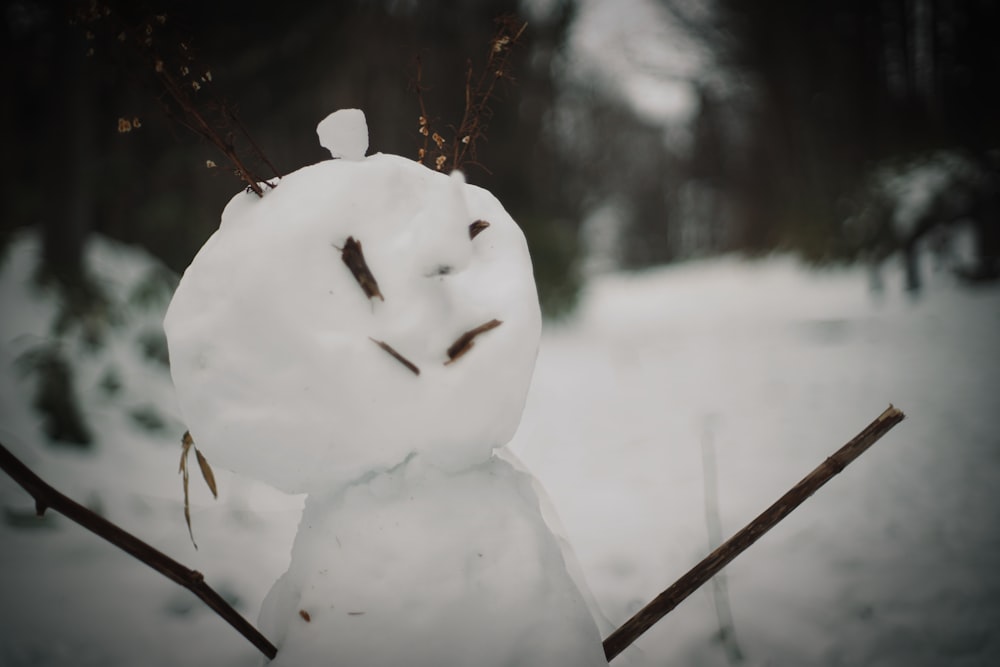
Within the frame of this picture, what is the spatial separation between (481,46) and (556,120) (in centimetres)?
139

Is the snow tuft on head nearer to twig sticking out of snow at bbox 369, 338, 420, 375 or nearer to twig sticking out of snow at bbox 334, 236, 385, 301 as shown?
twig sticking out of snow at bbox 334, 236, 385, 301

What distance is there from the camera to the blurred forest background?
3076 millimetres

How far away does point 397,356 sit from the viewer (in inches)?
32.6

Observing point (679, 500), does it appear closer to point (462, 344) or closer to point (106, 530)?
point (462, 344)

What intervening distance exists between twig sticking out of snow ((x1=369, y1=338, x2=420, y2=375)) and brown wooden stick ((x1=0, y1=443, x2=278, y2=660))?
0.42 m

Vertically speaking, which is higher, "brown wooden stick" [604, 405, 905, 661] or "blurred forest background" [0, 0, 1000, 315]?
"blurred forest background" [0, 0, 1000, 315]

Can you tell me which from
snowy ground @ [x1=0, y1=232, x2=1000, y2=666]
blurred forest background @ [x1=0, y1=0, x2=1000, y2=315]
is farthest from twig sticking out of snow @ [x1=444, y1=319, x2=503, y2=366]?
snowy ground @ [x1=0, y1=232, x2=1000, y2=666]

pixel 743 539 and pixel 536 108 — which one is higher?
pixel 536 108

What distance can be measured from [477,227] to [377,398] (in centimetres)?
36

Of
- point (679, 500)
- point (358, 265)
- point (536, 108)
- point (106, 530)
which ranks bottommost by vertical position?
point (679, 500)

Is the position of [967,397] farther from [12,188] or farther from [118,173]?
[12,188]

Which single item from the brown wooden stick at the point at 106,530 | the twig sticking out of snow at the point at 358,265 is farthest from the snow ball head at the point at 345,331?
the brown wooden stick at the point at 106,530

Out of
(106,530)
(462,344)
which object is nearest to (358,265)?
(462,344)

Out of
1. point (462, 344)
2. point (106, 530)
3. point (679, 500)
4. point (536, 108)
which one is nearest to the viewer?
point (106, 530)
